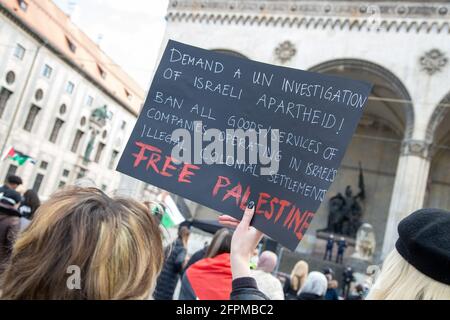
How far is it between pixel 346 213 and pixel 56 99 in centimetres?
1823

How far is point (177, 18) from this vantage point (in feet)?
65.0

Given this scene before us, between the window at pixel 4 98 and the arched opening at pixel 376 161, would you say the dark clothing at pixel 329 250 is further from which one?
the window at pixel 4 98

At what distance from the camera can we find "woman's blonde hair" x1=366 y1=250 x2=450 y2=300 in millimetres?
1168

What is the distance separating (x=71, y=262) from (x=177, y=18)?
64.5 ft

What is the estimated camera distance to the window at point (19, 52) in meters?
24.2

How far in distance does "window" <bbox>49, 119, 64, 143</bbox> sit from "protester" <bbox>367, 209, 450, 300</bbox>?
1229 inches

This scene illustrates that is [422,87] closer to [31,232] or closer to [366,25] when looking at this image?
[366,25]

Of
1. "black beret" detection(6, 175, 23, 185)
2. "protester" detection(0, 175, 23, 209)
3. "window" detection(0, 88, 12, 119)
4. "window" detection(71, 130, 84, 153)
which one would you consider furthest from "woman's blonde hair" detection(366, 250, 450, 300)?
"window" detection(71, 130, 84, 153)

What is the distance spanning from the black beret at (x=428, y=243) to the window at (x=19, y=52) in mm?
25621

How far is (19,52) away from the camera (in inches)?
966

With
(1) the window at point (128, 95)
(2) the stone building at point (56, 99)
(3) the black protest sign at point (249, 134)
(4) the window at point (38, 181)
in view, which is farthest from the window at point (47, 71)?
(3) the black protest sign at point (249, 134)

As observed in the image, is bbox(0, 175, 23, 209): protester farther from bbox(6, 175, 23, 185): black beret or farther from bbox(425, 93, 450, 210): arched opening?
bbox(425, 93, 450, 210): arched opening
